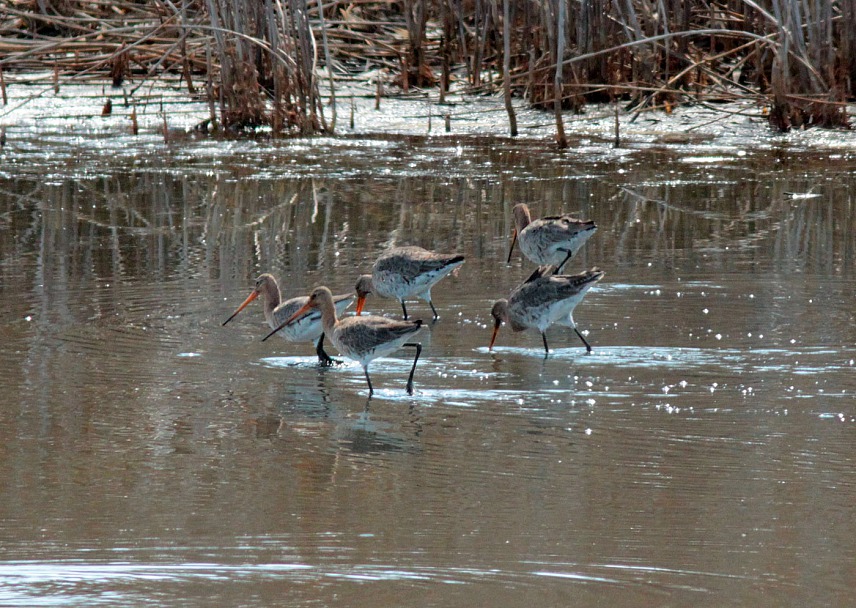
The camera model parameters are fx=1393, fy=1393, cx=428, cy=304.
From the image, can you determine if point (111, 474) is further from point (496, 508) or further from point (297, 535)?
point (496, 508)

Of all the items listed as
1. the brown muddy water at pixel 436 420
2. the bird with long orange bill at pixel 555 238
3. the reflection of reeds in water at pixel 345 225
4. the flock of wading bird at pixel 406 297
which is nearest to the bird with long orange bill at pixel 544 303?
the flock of wading bird at pixel 406 297

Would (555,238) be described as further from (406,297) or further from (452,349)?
(452,349)

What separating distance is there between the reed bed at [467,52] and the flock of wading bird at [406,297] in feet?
21.3

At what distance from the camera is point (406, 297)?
8.82 m

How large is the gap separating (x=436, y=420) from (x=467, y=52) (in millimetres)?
14280

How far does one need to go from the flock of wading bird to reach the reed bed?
6499 millimetres

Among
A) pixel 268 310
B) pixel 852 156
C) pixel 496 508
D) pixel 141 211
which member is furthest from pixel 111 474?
pixel 852 156

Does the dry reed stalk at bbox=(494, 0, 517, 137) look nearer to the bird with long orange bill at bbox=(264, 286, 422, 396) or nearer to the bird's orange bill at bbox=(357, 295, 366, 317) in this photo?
the bird's orange bill at bbox=(357, 295, 366, 317)

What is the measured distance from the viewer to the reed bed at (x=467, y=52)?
16.4m

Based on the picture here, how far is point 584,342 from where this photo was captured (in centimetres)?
761

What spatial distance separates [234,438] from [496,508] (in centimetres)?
150

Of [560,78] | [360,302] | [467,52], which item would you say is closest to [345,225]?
[360,302]

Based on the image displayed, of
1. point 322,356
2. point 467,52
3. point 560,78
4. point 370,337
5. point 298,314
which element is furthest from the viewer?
point 467,52

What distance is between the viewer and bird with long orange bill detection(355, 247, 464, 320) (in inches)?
335
